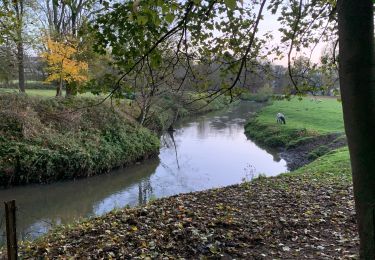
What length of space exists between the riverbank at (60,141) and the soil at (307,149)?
27.0 feet

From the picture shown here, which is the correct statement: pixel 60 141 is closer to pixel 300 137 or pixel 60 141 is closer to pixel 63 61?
pixel 63 61

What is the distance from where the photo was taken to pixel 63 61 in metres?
23.0

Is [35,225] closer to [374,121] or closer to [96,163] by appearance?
[96,163]

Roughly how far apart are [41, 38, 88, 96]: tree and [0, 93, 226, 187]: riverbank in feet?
6.09

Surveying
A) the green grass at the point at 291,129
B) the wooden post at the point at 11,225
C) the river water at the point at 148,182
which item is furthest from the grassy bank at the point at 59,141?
the wooden post at the point at 11,225

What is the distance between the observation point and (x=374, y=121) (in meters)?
3.09

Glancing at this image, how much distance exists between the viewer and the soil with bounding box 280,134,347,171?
22.2m

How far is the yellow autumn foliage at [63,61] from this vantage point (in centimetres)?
2253

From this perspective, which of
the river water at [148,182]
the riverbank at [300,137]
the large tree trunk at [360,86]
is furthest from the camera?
the riverbank at [300,137]

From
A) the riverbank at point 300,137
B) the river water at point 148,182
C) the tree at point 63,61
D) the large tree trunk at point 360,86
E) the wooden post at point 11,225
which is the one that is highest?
the tree at point 63,61

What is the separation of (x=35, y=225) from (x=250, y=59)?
28.1 ft

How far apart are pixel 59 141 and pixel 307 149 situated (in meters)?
15.5

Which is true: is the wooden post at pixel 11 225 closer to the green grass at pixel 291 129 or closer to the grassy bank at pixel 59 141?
the grassy bank at pixel 59 141

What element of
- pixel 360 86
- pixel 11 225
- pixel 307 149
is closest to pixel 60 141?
pixel 11 225
